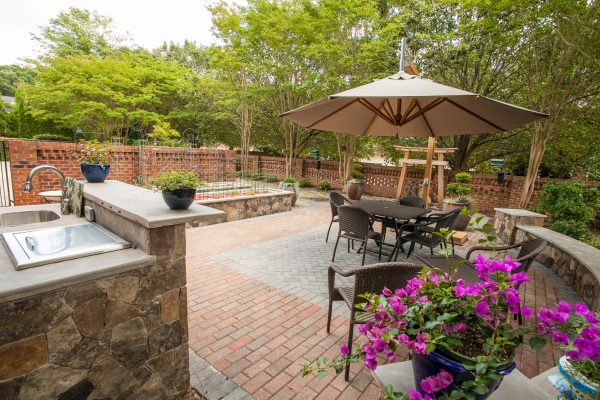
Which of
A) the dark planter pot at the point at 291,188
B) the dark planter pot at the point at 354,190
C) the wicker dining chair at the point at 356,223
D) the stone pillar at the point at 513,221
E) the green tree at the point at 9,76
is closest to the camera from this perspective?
the wicker dining chair at the point at 356,223

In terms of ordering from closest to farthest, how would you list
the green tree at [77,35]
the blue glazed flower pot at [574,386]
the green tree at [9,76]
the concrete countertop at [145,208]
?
the blue glazed flower pot at [574,386]
the concrete countertop at [145,208]
the green tree at [77,35]
the green tree at [9,76]

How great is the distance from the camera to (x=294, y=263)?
4.24 meters

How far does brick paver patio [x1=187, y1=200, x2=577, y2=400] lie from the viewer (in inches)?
79.8

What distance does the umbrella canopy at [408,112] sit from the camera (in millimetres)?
2805

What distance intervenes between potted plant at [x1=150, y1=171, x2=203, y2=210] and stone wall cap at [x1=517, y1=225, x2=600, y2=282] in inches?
145

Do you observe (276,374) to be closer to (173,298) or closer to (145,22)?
(173,298)

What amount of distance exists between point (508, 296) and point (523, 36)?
970cm

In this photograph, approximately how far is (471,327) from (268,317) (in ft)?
7.02

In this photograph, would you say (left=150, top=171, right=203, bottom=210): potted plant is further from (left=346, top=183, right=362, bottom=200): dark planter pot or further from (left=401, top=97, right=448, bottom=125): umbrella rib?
(left=346, top=183, right=362, bottom=200): dark planter pot

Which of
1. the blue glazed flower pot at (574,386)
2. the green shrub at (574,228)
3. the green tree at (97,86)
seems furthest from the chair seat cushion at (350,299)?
the green tree at (97,86)

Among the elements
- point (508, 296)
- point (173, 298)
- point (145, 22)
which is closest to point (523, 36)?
point (508, 296)

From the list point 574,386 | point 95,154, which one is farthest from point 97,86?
point 574,386

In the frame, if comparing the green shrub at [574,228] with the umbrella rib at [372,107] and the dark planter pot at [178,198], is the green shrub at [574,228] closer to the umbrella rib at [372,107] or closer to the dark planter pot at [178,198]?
the umbrella rib at [372,107]

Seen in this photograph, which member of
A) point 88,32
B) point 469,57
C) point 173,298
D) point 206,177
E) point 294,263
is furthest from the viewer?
point 88,32
